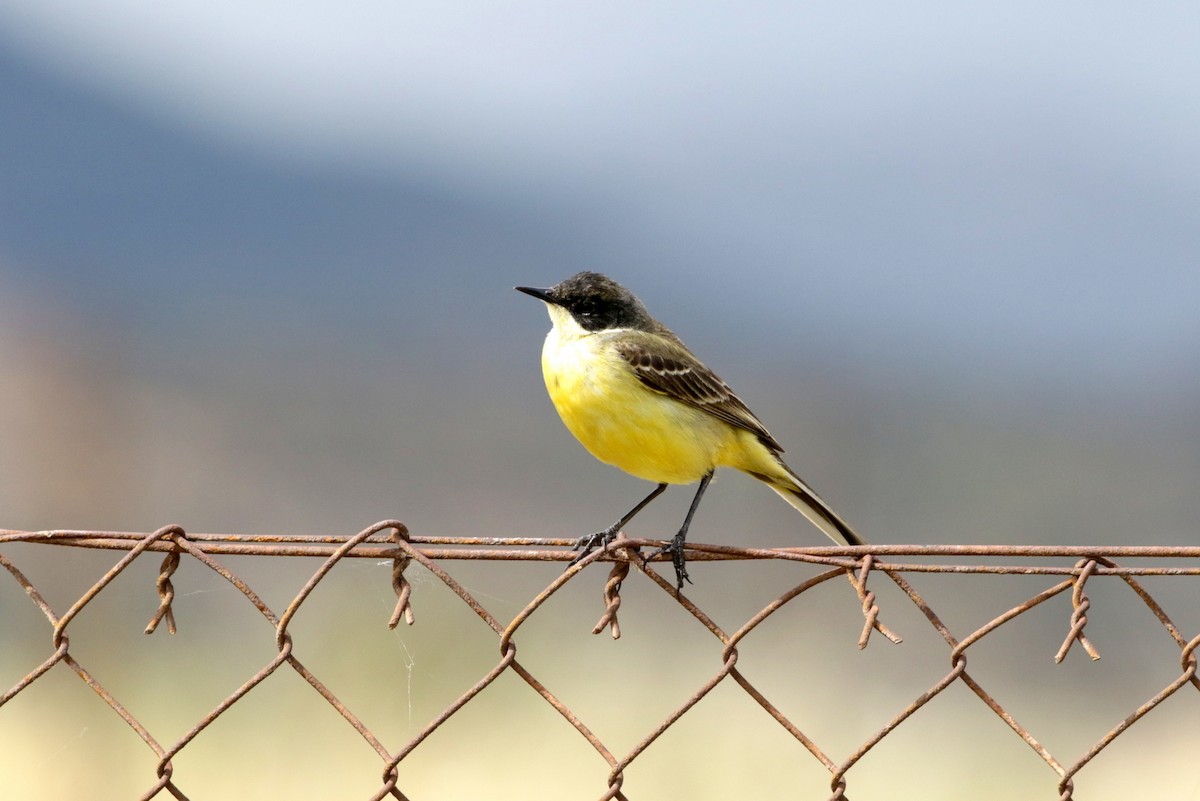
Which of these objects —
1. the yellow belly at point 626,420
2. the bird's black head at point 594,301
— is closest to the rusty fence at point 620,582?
the yellow belly at point 626,420

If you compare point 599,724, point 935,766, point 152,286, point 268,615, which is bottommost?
point 935,766

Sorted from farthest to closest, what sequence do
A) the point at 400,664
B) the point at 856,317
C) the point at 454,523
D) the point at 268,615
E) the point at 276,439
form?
the point at 856,317 → the point at 276,439 → the point at 454,523 → the point at 400,664 → the point at 268,615

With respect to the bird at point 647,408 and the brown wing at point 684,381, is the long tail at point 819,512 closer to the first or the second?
the bird at point 647,408

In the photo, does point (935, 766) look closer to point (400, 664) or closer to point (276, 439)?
point (400, 664)

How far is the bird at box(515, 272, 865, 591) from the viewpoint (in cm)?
495

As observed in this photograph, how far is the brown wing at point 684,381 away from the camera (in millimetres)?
5250

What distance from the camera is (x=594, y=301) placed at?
19.0 ft

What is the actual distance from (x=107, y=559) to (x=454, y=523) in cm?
1412

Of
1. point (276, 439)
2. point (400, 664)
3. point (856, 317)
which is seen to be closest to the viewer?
point (400, 664)

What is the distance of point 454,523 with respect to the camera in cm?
2722

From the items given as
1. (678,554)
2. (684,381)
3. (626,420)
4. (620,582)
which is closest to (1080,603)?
(620,582)

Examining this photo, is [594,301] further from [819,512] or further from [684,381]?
[819,512]

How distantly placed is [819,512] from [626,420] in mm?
785

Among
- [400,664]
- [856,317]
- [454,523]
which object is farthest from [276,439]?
[856,317]
